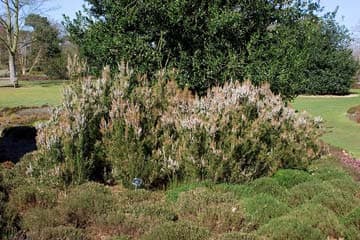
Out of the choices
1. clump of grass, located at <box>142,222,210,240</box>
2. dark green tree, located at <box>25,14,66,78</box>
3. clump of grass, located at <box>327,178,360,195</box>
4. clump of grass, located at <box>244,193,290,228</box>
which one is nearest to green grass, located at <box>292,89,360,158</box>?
clump of grass, located at <box>327,178,360,195</box>

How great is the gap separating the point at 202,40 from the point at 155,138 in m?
3.97

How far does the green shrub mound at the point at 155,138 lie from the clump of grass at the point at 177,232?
208cm

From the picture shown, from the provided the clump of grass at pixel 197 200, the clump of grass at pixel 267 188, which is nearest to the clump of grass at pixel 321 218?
the clump of grass at pixel 197 200

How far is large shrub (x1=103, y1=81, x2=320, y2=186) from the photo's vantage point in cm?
606

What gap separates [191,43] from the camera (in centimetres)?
980

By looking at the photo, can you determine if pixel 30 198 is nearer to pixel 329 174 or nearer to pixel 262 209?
pixel 262 209

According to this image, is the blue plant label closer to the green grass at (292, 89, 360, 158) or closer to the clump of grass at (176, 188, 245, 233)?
the clump of grass at (176, 188, 245, 233)

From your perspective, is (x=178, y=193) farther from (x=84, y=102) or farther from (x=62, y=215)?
(x=84, y=102)

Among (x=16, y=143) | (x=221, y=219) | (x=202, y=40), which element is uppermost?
(x=202, y=40)

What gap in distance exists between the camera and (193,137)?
6098 millimetres

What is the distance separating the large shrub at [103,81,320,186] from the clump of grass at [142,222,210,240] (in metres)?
2.07

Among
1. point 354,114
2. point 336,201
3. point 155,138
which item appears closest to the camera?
point 336,201

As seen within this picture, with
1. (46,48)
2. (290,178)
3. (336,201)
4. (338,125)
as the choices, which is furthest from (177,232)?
(46,48)

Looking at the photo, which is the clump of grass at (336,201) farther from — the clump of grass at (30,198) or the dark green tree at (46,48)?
the dark green tree at (46,48)
